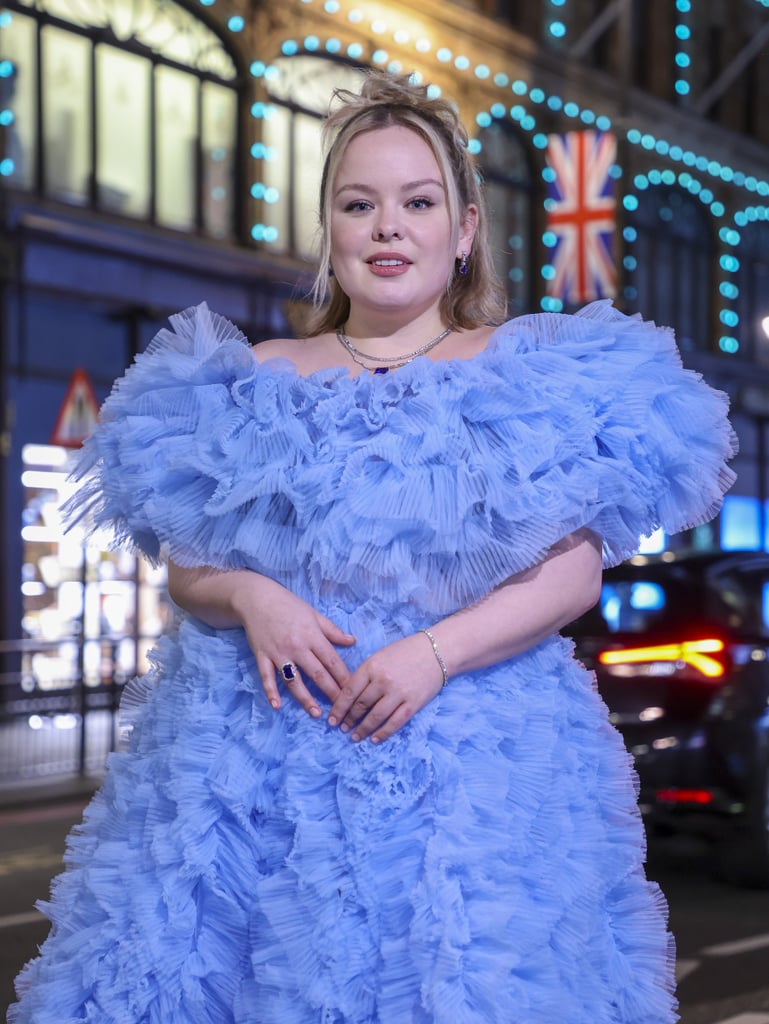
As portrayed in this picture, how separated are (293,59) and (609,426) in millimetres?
17910

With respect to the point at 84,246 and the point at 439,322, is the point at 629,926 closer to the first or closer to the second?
the point at 439,322

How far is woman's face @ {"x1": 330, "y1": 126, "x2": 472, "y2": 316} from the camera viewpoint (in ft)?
8.09

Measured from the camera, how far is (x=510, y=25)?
23.9 metres

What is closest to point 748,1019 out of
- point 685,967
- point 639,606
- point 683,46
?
point 685,967

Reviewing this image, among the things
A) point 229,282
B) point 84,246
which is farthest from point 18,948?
point 229,282

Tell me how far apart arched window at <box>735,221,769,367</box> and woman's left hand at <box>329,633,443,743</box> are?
2831 cm

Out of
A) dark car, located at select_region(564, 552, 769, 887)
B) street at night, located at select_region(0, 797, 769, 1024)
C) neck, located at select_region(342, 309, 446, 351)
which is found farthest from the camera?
dark car, located at select_region(564, 552, 769, 887)

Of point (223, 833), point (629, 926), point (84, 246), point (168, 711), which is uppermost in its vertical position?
point (84, 246)

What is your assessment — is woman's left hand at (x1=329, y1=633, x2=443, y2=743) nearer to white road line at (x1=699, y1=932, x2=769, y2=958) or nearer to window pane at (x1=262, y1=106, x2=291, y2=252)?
white road line at (x1=699, y1=932, x2=769, y2=958)

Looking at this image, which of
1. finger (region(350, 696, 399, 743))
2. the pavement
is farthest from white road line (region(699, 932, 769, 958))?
the pavement

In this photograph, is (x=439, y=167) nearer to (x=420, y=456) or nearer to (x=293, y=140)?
(x=420, y=456)

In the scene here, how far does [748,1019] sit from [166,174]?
1418 cm

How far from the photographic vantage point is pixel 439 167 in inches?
98.0

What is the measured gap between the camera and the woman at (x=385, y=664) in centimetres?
217
